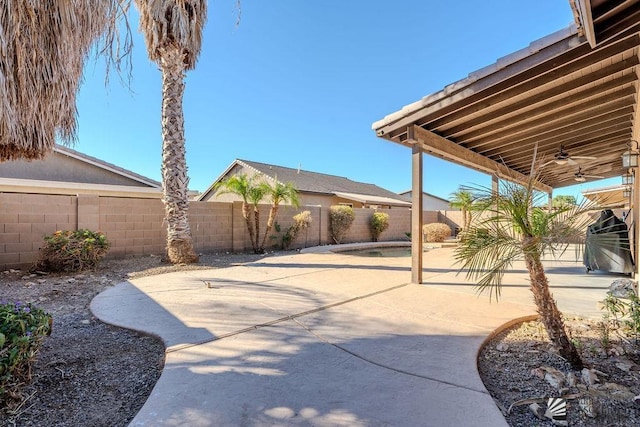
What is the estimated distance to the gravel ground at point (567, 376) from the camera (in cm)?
238

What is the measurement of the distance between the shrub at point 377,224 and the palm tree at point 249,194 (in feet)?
23.2

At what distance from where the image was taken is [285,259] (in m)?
10.5

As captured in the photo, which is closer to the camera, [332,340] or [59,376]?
[59,376]

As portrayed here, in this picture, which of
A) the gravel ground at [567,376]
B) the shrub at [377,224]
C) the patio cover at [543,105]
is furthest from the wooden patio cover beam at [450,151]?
the shrub at [377,224]

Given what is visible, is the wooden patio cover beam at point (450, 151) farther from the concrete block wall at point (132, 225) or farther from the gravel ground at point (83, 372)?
the concrete block wall at point (132, 225)

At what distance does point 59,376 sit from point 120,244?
7.44m

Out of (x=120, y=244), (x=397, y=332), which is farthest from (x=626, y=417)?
(x=120, y=244)

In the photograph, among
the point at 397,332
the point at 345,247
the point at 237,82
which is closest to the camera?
the point at 397,332

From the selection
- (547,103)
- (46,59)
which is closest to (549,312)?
(547,103)

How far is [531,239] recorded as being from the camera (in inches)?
119

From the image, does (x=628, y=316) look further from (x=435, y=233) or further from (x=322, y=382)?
(x=435, y=233)

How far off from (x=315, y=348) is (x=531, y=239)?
239 centimetres

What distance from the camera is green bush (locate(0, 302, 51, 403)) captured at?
2.26m

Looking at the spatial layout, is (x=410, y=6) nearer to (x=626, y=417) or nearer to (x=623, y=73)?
(x=623, y=73)
